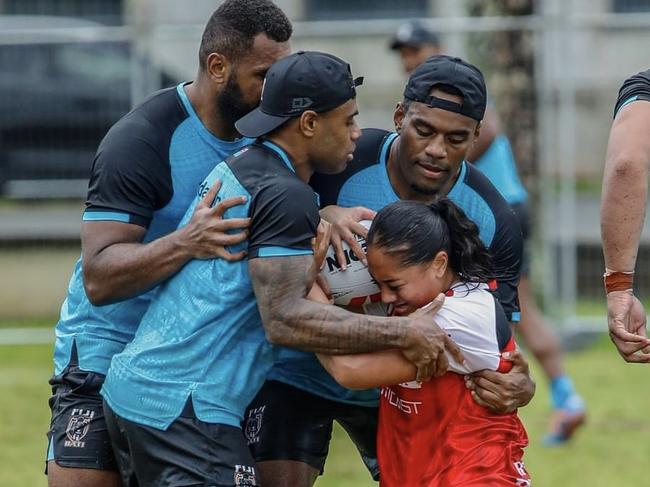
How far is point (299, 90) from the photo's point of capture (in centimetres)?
411

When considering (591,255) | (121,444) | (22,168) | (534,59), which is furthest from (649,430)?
(22,168)

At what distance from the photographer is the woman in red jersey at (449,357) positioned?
4113 mm

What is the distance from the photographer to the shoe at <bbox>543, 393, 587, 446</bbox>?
8086 mm

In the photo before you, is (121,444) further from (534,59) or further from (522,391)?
(534,59)

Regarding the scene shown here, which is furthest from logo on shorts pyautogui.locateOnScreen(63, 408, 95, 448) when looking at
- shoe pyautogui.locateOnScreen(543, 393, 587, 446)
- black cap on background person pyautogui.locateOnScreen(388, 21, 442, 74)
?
→ black cap on background person pyautogui.locateOnScreen(388, 21, 442, 74)

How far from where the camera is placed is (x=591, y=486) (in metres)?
7.20

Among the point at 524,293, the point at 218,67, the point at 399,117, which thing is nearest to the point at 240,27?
the point at 218,67

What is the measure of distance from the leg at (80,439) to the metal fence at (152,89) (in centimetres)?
684

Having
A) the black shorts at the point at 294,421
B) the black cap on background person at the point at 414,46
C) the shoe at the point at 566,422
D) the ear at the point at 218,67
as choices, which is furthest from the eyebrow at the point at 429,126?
the black cap on background person at the point at 414,46

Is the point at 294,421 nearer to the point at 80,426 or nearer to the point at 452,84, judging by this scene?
the point at 80,426

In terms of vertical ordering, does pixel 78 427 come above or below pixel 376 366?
below

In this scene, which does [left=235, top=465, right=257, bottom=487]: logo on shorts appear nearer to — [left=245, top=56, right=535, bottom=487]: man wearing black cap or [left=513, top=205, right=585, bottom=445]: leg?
[left=245, top=56, right=535, bottom=487]: man wearing black cap

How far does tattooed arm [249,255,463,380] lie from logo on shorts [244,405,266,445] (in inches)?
32.9

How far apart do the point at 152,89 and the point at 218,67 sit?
268 inches
